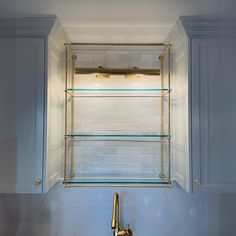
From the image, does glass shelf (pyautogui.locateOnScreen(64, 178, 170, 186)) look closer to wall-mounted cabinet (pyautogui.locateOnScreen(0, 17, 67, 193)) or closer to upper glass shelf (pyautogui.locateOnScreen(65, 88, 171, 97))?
wall-mounted cabinet (pyautogui.locateOnScreen(0, 17, 67, 193))

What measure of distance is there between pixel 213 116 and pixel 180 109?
7.2 inches

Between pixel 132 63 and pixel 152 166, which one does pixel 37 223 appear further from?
pixel 132 63

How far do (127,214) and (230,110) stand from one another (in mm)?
878

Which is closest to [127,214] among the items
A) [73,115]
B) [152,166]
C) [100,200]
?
[100,200]

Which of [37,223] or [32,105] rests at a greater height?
[32,105]

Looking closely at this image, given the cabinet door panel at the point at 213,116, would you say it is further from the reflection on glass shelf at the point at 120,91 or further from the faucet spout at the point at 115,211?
the faucet spout at the point at 115,211

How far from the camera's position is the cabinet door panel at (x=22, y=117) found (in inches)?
42.6

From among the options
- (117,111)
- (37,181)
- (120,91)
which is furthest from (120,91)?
(37,181)

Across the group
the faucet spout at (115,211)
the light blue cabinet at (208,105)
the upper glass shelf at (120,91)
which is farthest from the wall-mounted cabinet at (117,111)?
the light blue cabinet at (208,105)

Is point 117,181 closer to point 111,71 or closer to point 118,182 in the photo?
point 118,182

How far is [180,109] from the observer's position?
1.21 meters

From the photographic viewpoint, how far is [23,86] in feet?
3.59

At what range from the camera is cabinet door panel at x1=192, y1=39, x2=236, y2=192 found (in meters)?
1.09

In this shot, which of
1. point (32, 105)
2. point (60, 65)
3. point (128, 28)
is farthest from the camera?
point (60, 65)
